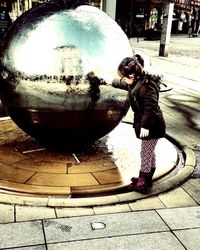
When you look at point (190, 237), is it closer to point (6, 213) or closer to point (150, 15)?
point (6, 213)

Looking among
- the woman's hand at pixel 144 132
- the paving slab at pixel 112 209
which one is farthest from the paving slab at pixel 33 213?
the woman's hand at pixel 144 132

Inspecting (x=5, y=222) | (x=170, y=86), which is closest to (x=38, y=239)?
(x=5, y=222)

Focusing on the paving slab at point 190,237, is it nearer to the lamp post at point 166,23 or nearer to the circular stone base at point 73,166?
the circular stone base at point 73,166

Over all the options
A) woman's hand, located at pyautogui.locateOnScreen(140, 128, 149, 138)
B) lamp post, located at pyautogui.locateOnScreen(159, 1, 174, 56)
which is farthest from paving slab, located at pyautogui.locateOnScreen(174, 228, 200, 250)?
lamp post, located at pyautogui.locateOnScreen(159, 1, 174, 56)

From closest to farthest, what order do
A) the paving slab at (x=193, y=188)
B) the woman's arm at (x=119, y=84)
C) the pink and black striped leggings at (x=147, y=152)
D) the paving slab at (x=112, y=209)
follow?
the paving slab at (x=112, y=209), the pink and black striped leggings at (x=147, y=152), the paving slab at (x=193, y=188), the woman's arm at (x=119, y=84)

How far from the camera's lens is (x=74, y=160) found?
545cm

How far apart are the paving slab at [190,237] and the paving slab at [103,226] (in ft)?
0.56

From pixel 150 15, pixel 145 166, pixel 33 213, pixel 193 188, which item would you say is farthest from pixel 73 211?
pixel 150 15

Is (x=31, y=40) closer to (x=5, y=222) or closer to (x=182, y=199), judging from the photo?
(x=5, y=222)

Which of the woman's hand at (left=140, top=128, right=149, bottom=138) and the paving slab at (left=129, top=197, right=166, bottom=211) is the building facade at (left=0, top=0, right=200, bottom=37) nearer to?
the woman's hand at (left=140, top=128, right=149, bottom=138)

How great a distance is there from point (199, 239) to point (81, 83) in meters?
2.42

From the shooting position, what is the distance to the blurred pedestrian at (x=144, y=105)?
13.9 ft

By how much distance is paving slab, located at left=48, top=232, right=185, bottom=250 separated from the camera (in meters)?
3.48

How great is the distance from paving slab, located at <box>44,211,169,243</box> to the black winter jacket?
98cm
